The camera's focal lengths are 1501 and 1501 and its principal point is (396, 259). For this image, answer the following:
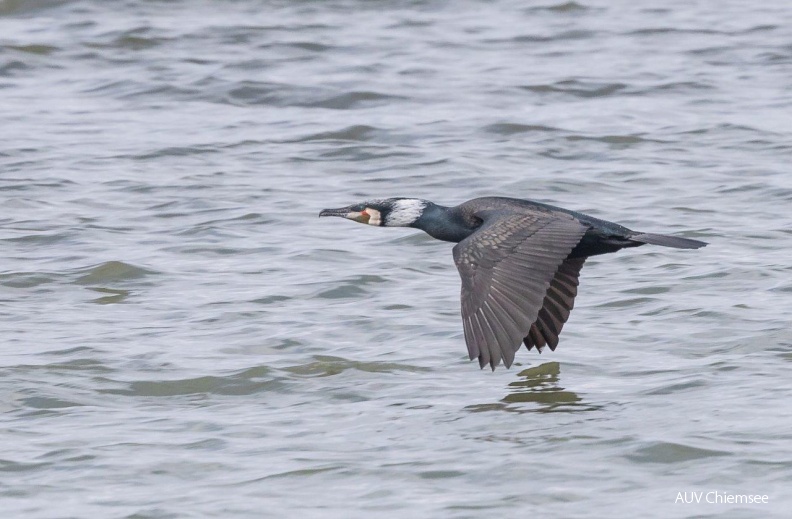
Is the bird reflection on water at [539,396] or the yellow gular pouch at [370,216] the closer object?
the bird reflection on water at [539,396]

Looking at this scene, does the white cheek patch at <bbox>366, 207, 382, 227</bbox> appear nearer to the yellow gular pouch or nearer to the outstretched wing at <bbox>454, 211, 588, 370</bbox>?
the yellow gular pouch

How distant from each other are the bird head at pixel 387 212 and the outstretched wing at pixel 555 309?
0.88m

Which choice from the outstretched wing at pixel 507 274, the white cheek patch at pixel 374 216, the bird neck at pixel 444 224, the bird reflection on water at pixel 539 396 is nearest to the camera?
the outstretched wing at pixel 507 274

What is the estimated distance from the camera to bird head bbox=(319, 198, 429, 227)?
26.1 ft

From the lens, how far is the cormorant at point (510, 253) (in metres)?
6.43

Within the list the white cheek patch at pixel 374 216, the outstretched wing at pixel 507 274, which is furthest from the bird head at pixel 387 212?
the outstretched wing at pixel 507 274

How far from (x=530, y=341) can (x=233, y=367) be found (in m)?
1.44

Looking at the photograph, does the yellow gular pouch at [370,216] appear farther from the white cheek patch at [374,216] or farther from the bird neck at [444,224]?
the bird neck at [444,224]

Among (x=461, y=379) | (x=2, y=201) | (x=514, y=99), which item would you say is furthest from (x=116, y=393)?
(x=514, y=99)

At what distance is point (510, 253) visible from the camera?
22.4 feet

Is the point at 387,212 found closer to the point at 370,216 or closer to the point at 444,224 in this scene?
the point at 370,216

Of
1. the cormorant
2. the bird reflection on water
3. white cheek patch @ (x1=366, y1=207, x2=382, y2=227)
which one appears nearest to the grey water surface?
the bird reflection on water

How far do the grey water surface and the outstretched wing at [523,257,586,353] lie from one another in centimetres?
12

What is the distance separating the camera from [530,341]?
7.29m
